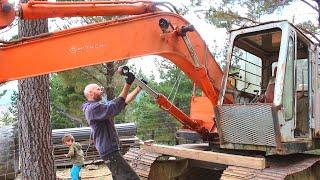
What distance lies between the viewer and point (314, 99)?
22.1 ft

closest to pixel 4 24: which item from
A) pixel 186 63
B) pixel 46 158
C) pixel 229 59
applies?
pixel 186 63

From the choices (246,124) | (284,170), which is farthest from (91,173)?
(284,170)

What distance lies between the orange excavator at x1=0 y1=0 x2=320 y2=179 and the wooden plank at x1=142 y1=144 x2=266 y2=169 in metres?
0.02

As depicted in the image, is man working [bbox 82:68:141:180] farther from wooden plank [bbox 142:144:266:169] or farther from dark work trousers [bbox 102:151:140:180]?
wooden plank [bbox 142:144:266:169]

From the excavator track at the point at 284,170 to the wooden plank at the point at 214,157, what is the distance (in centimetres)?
7

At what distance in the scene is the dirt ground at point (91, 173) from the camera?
1112 cm

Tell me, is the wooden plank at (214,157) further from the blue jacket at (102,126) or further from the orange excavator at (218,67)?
the blue jacket at (102,126)

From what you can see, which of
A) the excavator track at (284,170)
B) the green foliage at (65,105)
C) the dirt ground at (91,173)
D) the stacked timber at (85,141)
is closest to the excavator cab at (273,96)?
the excavator track at (284,170)

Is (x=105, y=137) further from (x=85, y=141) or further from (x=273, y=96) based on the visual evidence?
(x=85, y=141)

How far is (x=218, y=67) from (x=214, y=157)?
1491 millimetres

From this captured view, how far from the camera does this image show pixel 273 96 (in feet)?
21.5

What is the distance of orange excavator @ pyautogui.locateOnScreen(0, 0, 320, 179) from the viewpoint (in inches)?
181

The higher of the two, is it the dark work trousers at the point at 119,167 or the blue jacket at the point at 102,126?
the blue jacket at the point at 102,126

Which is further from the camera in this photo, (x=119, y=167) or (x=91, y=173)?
(x=91, y=173)
